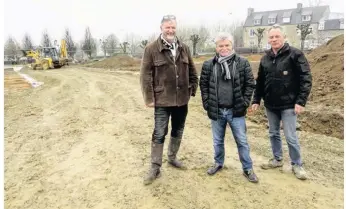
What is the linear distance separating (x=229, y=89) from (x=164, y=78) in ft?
2.32

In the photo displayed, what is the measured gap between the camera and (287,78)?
11.6 ft

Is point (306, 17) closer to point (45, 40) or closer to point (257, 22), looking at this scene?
point (257, 22)

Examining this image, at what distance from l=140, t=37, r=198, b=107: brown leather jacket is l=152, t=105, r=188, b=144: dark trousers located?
11 centimetres

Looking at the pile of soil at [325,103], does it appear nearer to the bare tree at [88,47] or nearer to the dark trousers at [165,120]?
the dark trousers at [165,120]

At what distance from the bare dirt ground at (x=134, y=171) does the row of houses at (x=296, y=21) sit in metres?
43.9

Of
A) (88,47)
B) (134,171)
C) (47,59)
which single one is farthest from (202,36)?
(134,171)

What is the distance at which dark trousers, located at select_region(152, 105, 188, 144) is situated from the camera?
142 inches

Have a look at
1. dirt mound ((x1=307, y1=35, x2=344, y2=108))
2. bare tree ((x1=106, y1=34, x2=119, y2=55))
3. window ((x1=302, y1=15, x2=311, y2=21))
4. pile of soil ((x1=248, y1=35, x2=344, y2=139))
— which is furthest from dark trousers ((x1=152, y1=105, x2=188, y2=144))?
window ((x1=302, y1=15, x2=311, y2=21))

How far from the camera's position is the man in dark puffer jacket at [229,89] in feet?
11.3

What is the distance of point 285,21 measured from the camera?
52.7 meters

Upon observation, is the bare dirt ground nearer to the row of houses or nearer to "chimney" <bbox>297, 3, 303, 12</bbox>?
the row of houses

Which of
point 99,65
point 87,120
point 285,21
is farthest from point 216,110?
point 285,21

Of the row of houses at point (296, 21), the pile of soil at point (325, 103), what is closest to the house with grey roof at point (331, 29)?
the row of houses at point (296, 21)

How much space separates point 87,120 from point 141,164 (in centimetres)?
290
